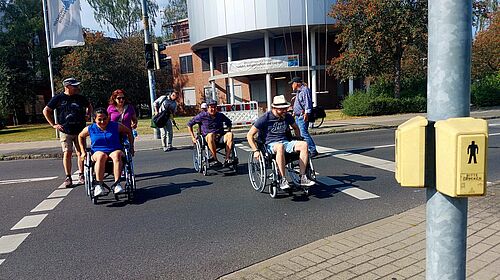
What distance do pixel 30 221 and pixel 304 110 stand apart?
5980mm

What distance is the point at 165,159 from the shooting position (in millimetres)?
10289

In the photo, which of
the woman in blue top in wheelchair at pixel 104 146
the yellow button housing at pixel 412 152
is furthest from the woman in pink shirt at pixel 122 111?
the yellow button housing at pixel 412 152

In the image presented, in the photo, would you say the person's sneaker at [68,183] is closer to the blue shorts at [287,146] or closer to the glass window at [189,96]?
the blue shorts at [287,146]

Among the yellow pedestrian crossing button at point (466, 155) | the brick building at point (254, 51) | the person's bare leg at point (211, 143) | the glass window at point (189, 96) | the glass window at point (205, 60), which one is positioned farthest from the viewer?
the glass window at point (189, 96)

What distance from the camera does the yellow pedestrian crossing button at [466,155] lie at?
1352 mm

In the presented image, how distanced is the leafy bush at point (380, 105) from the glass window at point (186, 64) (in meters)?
23.3

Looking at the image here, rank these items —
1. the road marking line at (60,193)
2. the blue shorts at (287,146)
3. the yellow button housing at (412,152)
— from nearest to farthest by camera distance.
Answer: the yellow button housing at (412,152) → the blue shorts at (287,146) → the road marking line at (60,193)

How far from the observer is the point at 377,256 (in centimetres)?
340

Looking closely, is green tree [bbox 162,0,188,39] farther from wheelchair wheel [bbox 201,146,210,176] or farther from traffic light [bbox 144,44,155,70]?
wheelchair wheel [bbox 201,146,210,176]

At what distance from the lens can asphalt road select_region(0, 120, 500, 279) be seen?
12.2ft

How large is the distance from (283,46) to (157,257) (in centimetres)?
3227

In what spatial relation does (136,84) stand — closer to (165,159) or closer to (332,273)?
(165,159)

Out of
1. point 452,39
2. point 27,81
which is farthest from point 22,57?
point 452,39

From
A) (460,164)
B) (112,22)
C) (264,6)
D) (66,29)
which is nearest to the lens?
(460,164)
